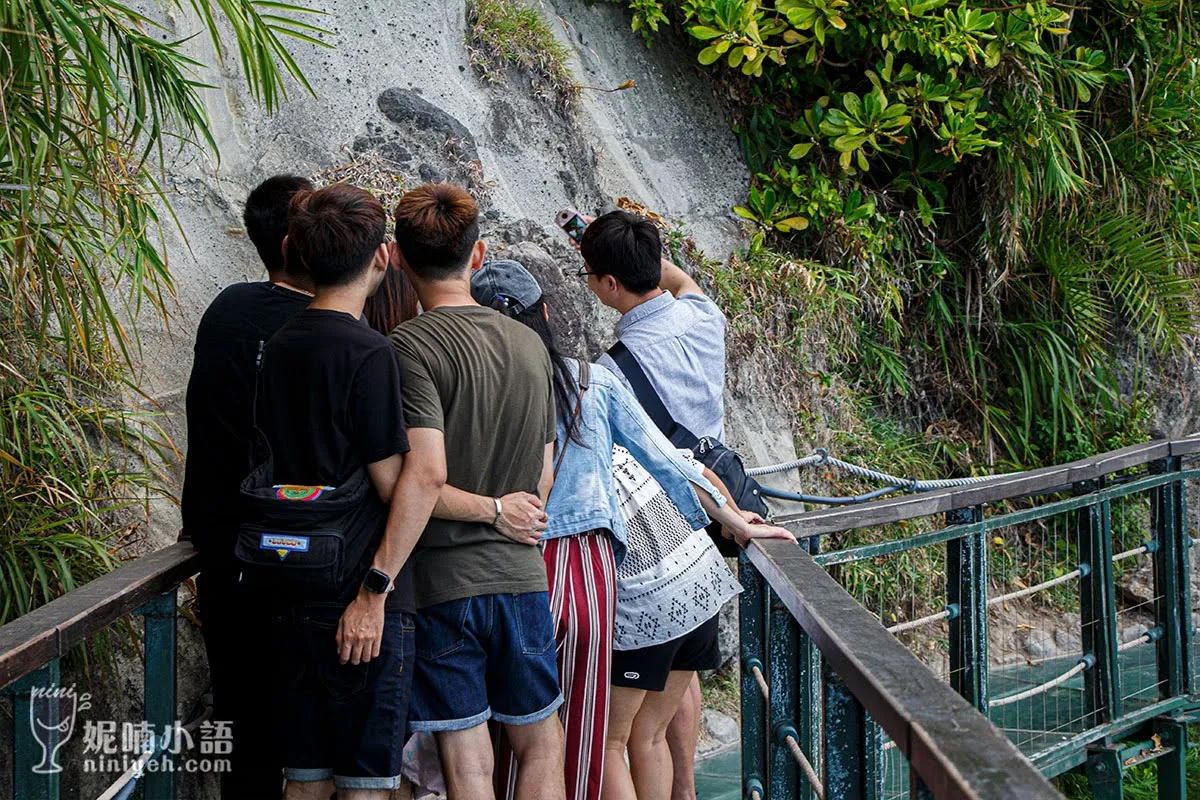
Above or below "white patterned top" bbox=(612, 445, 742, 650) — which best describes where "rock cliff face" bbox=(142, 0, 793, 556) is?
above

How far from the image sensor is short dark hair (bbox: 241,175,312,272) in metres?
2.67

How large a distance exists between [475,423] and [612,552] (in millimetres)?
491

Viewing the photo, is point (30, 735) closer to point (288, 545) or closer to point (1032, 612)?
point (288, 545)

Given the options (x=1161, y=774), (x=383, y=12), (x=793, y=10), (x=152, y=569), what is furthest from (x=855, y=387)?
(x=152, y=569)

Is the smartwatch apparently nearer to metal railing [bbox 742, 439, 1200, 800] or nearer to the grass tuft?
metal railing [bbox 742, 439, 1200, 800]

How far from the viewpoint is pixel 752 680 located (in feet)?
8.75

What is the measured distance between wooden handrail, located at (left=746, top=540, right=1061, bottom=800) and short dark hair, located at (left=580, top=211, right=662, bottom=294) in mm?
1157

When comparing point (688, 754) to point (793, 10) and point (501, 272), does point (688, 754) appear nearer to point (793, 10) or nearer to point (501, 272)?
point (501, 272)

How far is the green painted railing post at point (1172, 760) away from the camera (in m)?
4.28

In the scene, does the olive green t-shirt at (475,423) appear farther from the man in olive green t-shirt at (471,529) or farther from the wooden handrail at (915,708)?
the wooden handrail at (915,708)

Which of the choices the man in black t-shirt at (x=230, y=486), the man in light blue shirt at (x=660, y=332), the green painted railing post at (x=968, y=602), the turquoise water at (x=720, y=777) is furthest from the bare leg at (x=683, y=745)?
the turquoise water at (x=720, y=777)

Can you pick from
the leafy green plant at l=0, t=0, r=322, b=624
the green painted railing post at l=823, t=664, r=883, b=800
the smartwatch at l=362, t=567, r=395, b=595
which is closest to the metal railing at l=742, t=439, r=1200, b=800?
the green painted railing post at l=823, t=664, r=883, b=800

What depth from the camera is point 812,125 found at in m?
6.09

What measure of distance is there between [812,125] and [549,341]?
397 cm
